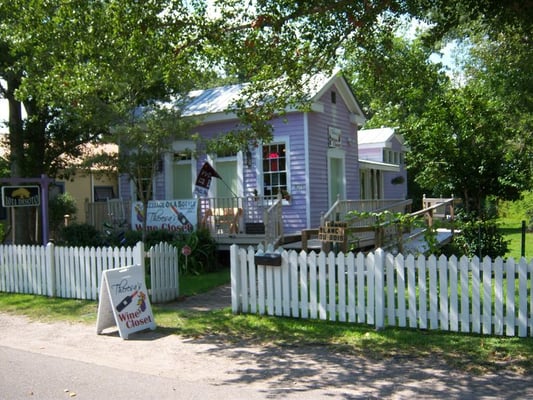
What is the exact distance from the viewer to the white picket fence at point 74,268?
9711mm

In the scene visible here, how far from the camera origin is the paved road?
5.20m

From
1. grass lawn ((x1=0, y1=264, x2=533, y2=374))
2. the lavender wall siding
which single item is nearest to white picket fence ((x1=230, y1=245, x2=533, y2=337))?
grass lawn ((x1=0, y1=264, x2=533, y2=374))

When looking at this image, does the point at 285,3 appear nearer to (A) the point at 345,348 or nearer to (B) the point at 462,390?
(A) the point at 345,348

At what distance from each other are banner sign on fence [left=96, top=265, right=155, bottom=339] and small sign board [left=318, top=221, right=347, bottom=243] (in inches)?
172

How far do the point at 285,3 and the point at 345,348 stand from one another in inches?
217

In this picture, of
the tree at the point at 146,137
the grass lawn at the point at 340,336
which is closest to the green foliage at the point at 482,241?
the grass lawn at the point at 340,336

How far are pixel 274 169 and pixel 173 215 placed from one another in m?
3.12

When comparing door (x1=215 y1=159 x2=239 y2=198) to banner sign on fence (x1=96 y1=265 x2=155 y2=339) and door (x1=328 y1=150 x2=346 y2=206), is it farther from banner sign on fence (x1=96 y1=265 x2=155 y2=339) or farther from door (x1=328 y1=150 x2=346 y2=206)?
banner sign on fence (x1=96 y1=265 x2=155 y2=339)

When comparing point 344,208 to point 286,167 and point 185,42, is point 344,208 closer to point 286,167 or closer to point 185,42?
point 286,167

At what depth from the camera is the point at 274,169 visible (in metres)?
15.4

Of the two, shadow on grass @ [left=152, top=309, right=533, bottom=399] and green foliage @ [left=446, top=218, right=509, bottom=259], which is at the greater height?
green foliage @ [left=446, top=218, right=509, bottom=259]

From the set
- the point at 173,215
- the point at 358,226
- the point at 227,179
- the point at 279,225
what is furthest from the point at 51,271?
the point at 358,226

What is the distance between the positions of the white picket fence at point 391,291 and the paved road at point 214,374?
3.63 ft

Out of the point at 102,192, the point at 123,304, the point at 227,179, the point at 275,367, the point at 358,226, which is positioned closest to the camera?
the point at 275,367
